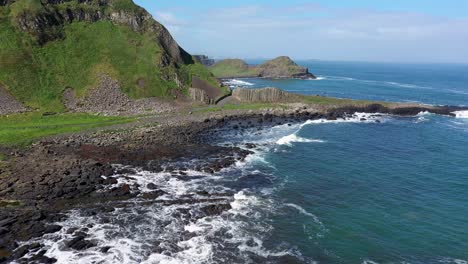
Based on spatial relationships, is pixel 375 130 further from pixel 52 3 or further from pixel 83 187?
pixel 52 3

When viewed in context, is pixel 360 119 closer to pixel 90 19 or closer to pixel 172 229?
pixel 172 229

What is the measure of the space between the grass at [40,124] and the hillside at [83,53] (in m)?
5.83

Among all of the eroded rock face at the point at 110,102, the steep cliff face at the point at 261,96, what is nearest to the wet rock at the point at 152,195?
the eroded rock face at the point at 110,102

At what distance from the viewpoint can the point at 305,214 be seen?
43375mm

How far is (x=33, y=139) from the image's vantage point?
65312 millimetres

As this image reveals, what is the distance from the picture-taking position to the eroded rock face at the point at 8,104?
7831 centimetres

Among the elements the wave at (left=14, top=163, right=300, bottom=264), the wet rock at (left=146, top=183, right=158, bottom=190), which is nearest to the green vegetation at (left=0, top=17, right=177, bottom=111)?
the wet rock at (left=146, top=183, right=158, bottom=190)

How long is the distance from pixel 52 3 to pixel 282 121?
75.7 meters

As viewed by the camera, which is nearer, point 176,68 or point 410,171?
point 410,171

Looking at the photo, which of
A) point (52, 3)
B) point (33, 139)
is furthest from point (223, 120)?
point (52, 3)

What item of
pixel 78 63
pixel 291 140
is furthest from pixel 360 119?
pixel 78 63

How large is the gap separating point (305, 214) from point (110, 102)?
6473 cm

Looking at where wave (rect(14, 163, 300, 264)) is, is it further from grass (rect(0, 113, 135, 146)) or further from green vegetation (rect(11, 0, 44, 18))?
green vegetation (rect(11, 0, 44, 18))

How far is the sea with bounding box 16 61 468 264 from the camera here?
35.1m
